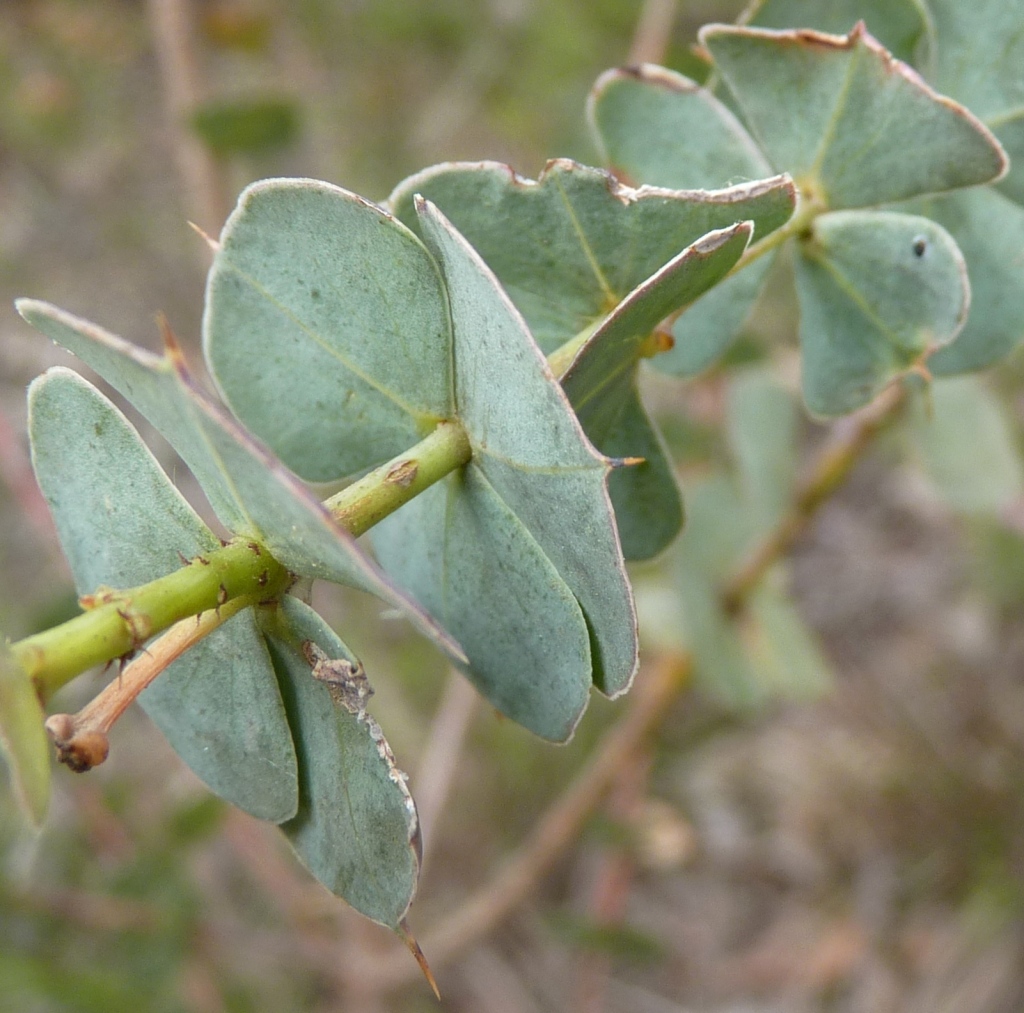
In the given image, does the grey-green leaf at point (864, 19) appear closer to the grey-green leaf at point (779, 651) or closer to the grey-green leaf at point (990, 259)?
the grey-green leaf at point (990, 259)

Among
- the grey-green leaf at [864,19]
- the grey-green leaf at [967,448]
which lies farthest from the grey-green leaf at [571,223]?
the grey-green leaf at [967,448]

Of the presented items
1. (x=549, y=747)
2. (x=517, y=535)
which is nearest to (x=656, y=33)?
(x=517, y=535)

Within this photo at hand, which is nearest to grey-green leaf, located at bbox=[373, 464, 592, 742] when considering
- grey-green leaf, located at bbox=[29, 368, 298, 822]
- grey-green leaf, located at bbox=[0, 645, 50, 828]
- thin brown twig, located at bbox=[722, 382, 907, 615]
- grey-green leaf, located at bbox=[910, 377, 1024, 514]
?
grey-green leaf, located at bbox=[29, 368, 298, 822]

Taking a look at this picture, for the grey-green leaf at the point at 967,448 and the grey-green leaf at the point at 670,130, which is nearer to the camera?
the grey-green leaf at the point at 670,130

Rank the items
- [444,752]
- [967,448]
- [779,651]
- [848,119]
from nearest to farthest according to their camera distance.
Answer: [848,119]
[967,448]
[779,651]
[444,752]

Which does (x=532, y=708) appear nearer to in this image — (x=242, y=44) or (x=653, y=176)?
(x=653, y=176)

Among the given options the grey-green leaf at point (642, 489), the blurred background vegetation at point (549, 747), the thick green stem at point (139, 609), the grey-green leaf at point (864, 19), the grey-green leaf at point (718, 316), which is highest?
the grey-green leaf at point (864, 19)

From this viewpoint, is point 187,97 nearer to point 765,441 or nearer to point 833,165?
point 765,441
